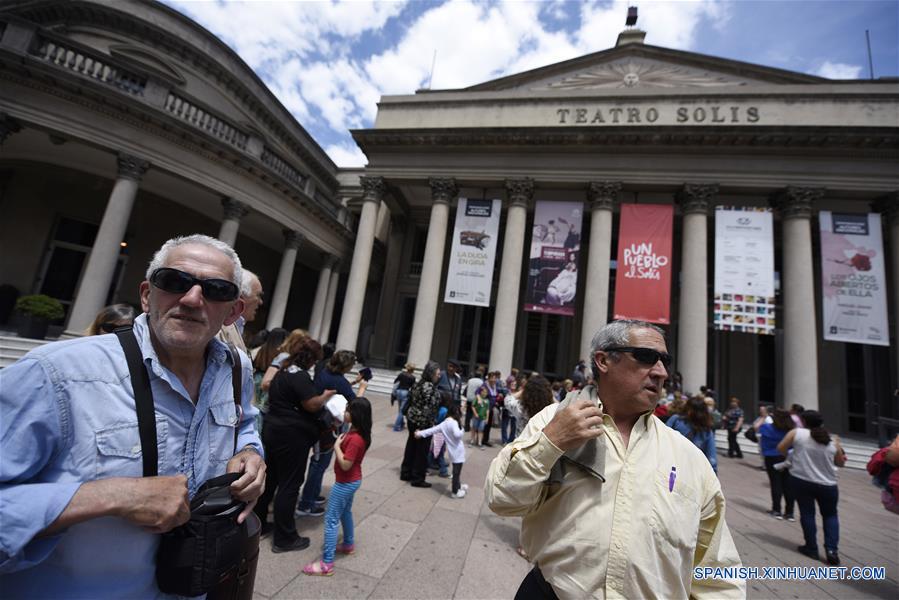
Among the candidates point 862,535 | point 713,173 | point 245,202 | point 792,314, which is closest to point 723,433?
point 792,314

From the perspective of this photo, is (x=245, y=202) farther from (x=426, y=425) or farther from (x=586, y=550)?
(x=586, y=550)

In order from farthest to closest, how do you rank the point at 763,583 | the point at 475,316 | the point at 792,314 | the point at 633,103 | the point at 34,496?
the point at 475,316 < the point at 633,103 < the point at 792,314 < the point at 763,583 < the point at 34,496

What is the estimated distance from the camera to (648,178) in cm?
1448

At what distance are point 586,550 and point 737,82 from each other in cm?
2205

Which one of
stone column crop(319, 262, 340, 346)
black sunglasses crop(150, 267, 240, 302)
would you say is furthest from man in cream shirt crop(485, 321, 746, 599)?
stone column crop(319, 262, 340, 346)

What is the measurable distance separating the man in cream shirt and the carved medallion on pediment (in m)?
19.5

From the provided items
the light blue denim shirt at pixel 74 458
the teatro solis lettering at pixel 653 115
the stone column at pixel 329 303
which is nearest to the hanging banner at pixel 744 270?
the teatro solis lettering at pixel 653 115

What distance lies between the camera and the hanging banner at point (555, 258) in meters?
13.7

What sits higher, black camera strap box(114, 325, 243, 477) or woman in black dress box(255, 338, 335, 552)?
black camera strap box(114, 325, 243, 477)

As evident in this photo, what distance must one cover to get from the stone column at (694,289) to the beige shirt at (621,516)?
42.7 ft

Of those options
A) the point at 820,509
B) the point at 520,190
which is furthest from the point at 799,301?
the point at 820,509

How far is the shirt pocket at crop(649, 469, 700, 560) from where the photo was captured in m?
1.47

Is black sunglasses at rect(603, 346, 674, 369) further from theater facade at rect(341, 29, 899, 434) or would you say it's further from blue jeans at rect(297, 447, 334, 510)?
theater facade at rect(341, 29, 899, 434)

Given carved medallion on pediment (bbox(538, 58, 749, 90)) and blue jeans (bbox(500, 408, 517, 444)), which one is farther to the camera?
carved medallion on pediment (bbox(538, 58, 749, 90))
